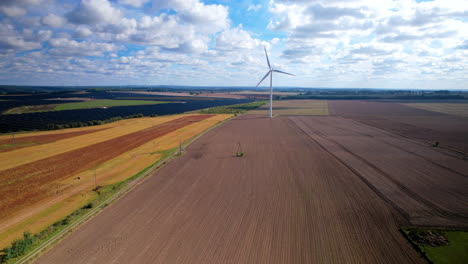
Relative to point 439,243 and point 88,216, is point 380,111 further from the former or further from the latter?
point 88,216

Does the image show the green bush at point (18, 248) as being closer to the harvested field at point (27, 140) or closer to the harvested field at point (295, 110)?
the harvested field at point (27, 140)

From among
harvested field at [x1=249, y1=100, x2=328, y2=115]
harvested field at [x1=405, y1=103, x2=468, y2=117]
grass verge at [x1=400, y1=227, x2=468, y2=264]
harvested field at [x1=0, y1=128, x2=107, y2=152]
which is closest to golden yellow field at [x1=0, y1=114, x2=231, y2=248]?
harvested field at [x1=0, y1=128, x2=107, y2=152]

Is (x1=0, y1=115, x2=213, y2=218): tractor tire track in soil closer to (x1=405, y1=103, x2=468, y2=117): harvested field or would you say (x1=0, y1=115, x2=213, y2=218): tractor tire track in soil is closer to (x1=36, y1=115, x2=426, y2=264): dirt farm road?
(x1=36, y1=115, x2=426, y2=264): dirt farm road

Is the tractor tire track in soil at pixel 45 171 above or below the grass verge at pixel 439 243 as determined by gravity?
above

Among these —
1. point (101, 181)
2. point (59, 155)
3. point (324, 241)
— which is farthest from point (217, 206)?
point (59, 155)

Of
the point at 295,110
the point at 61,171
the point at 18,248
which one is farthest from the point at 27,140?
the point at 295,110

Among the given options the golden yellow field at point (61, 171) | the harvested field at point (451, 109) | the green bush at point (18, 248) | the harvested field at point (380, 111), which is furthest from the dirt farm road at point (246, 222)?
the harvested field at point (451, 109)

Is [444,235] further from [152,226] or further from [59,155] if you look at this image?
[59,155]
